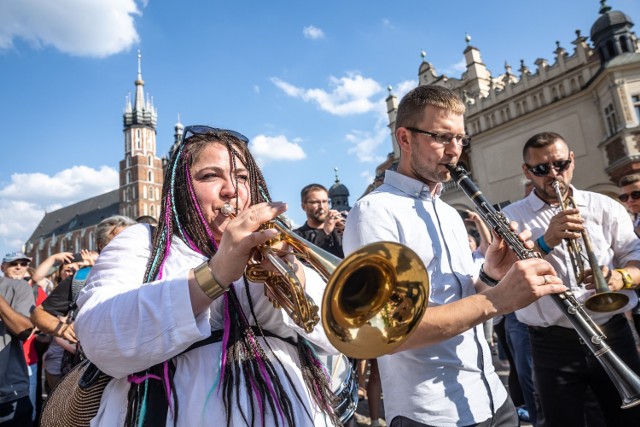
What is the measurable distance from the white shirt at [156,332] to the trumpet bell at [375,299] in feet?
0.70

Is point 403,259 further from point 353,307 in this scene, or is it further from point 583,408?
point 583,408

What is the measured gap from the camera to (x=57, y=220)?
97562 mm

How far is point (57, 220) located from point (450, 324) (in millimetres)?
114682

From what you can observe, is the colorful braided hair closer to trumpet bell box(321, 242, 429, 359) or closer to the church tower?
trumpet bell box(321, 242, 429, 359)

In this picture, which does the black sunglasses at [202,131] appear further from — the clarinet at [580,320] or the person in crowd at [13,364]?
the person in crowd at [13,364]

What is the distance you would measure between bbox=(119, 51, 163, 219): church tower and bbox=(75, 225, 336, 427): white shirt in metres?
81.4

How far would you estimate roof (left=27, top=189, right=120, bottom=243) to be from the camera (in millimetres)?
88125

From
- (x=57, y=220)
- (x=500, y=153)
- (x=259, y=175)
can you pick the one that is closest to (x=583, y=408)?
(x=259, y=175)

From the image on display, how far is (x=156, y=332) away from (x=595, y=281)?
2.63 meters

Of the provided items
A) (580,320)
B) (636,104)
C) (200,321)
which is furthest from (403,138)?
(636,104)

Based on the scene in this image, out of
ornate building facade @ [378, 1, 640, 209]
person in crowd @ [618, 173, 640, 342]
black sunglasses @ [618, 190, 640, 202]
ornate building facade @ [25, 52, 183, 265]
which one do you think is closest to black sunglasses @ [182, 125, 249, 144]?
person in crowd @ [618, 173, 640, 342]

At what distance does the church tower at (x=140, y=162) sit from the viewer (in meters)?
80.3

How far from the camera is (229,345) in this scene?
1.39m

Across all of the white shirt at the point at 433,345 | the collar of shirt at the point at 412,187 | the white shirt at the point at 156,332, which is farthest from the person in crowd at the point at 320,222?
the white shirt at the point at 156,332
